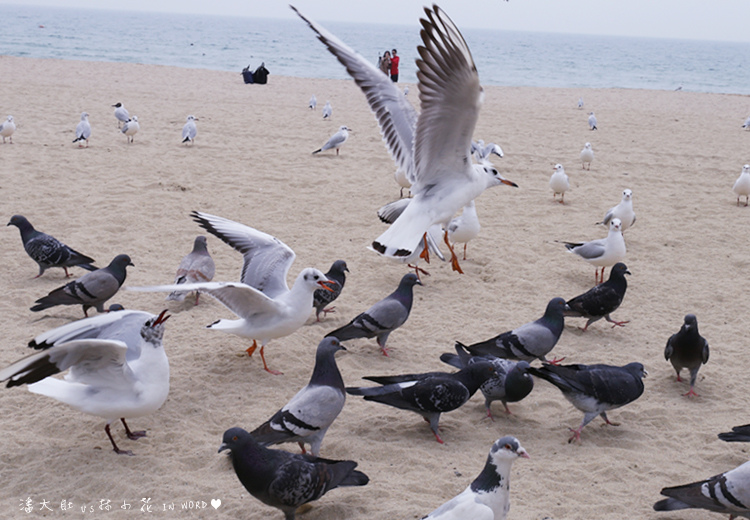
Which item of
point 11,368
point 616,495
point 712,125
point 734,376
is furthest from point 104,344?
point 712,125

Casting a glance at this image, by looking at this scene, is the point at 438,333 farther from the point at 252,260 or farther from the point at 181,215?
the point at 181,215

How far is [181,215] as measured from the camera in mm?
9156

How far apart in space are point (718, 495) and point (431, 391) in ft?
5.70

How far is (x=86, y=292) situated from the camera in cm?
605

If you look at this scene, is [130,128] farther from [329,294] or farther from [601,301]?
[601,301]

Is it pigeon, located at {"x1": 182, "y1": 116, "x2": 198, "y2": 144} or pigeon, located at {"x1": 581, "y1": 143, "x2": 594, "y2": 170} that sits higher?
pigeon, located at {"x1": 581, "y1": 143, "x2": 594, "y2": 170}

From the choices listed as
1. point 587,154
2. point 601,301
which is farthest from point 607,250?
point 587,154

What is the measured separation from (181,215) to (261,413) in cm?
501

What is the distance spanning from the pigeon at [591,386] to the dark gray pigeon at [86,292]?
150 inches

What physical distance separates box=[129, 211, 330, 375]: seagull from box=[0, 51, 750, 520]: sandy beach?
0.43 metres

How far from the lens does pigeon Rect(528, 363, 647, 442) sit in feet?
14.9

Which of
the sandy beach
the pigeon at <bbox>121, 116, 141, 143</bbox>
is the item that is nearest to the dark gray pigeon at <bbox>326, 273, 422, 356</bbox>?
the sandy beach

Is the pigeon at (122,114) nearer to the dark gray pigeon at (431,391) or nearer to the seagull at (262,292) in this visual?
the seagull at (262,292)

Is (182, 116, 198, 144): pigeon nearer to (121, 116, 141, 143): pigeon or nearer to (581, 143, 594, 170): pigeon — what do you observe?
(121, 116, 141, 143): pigeon
